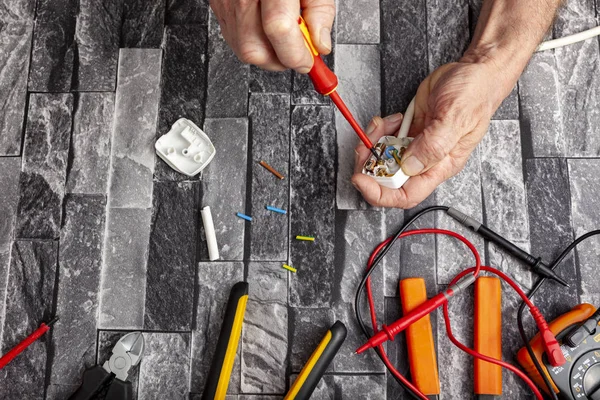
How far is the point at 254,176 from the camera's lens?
129 centimetres

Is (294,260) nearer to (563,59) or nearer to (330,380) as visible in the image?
(330,380)

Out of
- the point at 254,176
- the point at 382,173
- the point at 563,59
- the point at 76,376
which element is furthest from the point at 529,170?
the point at 76,376

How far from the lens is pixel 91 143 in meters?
1.32

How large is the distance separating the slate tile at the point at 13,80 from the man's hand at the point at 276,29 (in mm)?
808

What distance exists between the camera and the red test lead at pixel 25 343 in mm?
1181

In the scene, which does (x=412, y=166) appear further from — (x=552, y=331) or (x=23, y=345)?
(x=23, y=345)

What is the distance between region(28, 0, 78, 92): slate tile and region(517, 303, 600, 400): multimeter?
146 centimetres

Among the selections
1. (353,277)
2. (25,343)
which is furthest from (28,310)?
(353,277)

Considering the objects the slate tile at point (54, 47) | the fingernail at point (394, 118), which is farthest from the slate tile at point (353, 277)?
the slate tile at point (54, 47)

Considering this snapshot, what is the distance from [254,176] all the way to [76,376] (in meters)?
0.70

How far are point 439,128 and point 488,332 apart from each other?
526 mm

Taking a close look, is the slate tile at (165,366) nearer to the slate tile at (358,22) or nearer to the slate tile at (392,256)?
the slate tile at (392,256)

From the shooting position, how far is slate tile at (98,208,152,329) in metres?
1.24

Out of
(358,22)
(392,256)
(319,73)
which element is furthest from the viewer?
(358,22)
